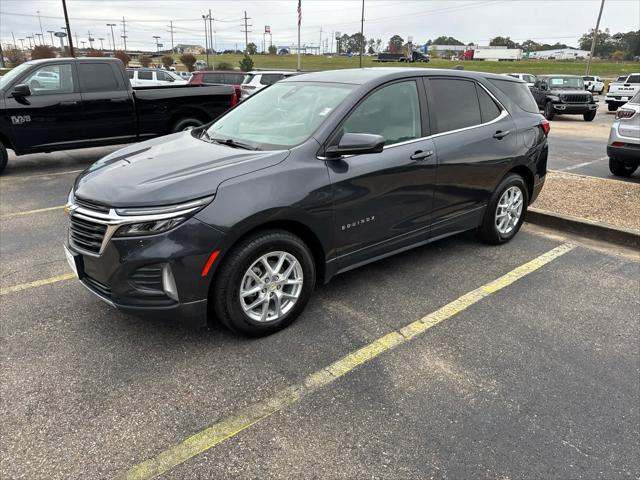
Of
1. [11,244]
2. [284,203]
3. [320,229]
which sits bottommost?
[11,244]

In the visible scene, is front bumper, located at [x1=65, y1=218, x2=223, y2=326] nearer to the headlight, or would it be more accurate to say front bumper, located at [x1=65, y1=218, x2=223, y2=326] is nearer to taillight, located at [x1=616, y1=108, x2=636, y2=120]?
the headlight

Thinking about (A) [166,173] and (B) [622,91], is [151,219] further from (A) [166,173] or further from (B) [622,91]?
(B) [622,91]

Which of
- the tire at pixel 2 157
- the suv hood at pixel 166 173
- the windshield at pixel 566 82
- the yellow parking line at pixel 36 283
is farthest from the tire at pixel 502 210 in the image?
the windshield at pixel 566 82

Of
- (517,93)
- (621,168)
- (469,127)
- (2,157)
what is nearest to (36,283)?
(469,127)

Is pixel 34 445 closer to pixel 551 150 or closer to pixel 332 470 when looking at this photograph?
pixel 332 470

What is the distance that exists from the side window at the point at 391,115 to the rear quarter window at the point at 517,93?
1422 millimetres

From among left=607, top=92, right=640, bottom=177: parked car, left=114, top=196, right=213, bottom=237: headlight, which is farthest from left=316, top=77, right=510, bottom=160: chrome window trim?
left=607, top=92, right=640, bottom=177: parked car

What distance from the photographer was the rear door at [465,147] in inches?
163

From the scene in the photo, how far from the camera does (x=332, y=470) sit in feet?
7.32

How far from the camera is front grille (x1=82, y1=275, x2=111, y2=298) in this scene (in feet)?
9.70

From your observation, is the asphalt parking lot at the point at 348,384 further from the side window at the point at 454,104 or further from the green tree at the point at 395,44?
the green tree at the point at 395,44

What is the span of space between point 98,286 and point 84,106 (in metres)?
6.53

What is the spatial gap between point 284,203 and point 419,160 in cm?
138

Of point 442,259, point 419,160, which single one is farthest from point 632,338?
point 419,160
